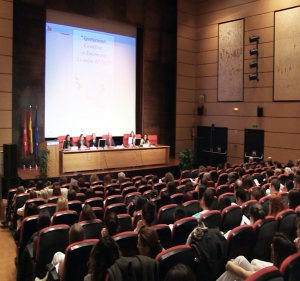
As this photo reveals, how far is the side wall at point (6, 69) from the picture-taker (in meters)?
9.55

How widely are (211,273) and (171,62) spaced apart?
12.3m

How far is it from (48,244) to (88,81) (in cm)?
900

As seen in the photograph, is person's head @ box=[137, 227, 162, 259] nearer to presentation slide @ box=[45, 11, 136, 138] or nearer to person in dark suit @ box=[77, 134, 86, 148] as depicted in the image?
person in dark suit @ box=[77, 134, 86, 148]

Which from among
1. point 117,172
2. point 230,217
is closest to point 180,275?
point 230,217

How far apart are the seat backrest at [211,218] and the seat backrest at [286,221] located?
61cm

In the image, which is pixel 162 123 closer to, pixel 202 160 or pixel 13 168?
pixel 202 160

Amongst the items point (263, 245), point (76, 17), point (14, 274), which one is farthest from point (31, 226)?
point (76, 17)

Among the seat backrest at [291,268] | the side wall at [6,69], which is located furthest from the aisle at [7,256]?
the side wall at [6,69]

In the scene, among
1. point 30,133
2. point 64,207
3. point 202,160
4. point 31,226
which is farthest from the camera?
point 202,160

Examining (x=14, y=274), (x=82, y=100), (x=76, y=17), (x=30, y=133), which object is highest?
(x=76, y=17)

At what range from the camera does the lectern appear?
371 inches

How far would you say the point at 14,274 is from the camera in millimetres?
4230

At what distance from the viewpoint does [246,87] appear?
12320mm

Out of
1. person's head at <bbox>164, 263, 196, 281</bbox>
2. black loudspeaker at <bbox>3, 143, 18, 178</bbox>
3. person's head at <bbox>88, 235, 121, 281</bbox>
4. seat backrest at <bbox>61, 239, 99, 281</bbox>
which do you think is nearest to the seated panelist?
black loudspeaker at <bbox>3, 143, 18, 178</bbox>
